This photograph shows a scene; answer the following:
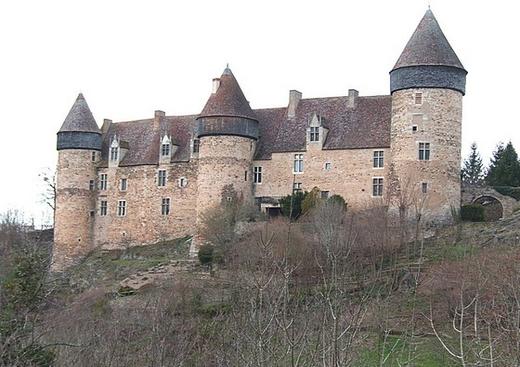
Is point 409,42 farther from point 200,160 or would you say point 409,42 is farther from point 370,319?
point 370,319

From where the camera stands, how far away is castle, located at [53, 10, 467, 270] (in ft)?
149

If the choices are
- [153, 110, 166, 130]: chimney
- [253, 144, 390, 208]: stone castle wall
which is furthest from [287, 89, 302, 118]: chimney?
[153, 110, 166, 130]: chimney

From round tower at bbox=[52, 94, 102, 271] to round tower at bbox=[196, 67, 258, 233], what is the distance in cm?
842

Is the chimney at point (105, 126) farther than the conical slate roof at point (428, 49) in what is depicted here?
Yes

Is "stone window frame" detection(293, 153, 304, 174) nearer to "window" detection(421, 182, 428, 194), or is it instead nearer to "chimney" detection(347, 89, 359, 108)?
"chimney" detection(347, 89, 359, 108)

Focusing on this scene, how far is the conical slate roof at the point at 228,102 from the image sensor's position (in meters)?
50.4

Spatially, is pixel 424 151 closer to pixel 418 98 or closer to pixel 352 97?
pixel 418 98

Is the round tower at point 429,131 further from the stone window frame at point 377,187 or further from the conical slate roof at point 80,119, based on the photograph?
the conical slate roof at point 80,119

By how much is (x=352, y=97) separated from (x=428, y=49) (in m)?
6.28

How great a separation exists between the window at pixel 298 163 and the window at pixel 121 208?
10.5 m

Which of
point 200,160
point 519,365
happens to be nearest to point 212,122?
point 200,160

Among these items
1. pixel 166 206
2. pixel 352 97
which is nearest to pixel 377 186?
pixel 352 97

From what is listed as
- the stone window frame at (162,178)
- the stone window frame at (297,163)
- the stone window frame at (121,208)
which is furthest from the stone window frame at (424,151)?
the stone window frame at (121,208)

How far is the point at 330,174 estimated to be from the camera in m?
49.1
